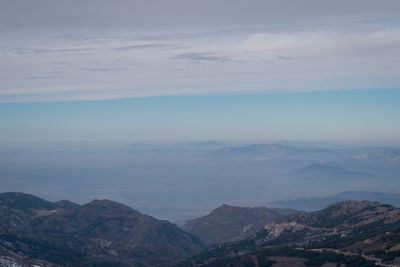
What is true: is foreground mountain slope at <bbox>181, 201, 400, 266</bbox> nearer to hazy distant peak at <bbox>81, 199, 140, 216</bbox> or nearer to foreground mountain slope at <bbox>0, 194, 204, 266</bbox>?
foreground mountain slope at <bbox>0, 194, 204, 266</bbox>

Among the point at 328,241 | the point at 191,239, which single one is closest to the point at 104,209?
the point at 191,239

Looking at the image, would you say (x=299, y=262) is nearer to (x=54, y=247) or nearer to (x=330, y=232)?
(x=330, y=232)

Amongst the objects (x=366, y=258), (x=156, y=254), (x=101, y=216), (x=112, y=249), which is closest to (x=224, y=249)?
(x=156, y=254)

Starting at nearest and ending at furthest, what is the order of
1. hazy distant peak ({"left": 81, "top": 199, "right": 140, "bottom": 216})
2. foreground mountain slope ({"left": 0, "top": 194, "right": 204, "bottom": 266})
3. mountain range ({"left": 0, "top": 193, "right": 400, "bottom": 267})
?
mountain range ({"left": 0, "top": 193, "right": 400, "bottom": 267}), foreground mountain slope ({"left": 0, "top": 194, "right": 204, "bottom": 266}), hazy distant peak ({"left": 81, "top": 199, "right": 140, "bottom": 216})

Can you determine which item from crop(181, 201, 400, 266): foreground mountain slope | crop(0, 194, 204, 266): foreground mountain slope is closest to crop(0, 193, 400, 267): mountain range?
crop(0, 194, 204, 266): foreground mountain slope

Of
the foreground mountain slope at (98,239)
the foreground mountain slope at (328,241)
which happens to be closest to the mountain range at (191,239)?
the foreground mountain slope at (98,239)

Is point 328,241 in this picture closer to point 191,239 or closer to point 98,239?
point 191,239

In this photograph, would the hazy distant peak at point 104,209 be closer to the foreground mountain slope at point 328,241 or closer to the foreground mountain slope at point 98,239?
the foreground mountain slope at point 98,239
